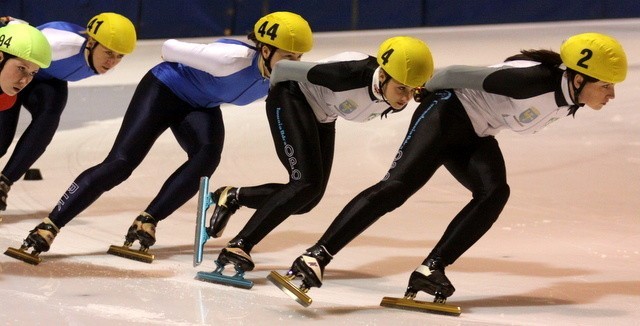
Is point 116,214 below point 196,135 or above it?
below

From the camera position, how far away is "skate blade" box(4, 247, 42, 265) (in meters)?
5.20

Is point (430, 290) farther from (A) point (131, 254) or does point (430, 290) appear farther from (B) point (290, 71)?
(A) point (131, 254)

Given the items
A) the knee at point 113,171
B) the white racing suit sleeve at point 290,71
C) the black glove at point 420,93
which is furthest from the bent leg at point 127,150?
the black glove at point 420,93

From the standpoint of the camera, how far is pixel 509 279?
5.13m

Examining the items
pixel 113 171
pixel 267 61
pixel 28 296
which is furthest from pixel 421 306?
pixel 113 171

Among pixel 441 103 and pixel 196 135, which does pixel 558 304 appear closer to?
pixel 441 103

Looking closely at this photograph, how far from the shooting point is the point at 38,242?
17.0ft

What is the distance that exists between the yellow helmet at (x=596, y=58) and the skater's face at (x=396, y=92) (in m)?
0.64

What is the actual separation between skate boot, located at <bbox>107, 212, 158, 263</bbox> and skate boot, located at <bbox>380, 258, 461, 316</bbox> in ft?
4.67

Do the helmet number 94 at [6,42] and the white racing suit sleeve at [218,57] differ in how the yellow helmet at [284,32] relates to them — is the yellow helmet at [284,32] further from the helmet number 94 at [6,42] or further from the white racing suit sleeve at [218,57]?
the helmet number 94 at [6,42]

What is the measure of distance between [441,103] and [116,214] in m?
2.75

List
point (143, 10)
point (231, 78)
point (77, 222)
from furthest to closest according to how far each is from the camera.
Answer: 1. point (143, 10)
2. point (77, 222)
3. point (231, 78)

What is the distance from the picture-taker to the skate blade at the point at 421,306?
4387mm

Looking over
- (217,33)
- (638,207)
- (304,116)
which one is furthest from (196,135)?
(217,33)
